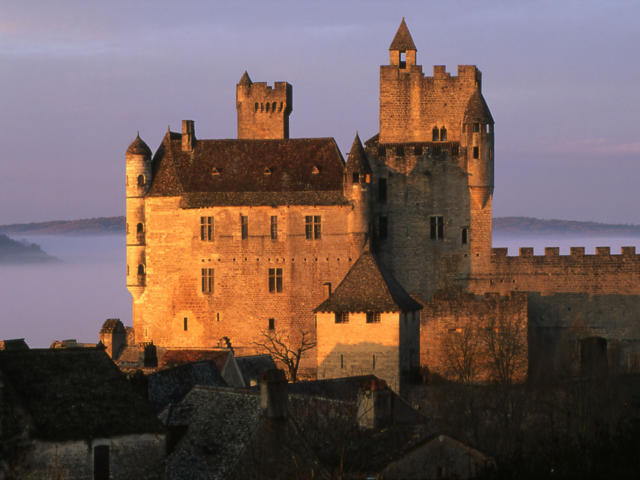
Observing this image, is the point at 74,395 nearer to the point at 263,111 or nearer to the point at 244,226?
the point at 244,226

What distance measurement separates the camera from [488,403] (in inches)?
1874

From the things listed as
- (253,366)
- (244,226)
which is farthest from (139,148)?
(253,366)

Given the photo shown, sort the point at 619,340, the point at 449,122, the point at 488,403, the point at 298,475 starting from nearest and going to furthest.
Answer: the point at 298,475 → the point at 488,403 → the point at 619,340 → the point at 449,122

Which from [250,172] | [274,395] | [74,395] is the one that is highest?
[250,172]

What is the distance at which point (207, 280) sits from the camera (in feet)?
207

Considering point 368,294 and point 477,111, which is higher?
point 477,111

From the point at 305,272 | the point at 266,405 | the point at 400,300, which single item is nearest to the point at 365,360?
the point at 400,300

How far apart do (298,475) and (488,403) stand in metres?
15.9

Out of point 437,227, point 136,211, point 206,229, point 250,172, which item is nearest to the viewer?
point 437,227

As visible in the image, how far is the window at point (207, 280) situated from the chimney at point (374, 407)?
26186 millimetres

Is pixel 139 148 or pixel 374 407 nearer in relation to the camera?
pixel 374 407

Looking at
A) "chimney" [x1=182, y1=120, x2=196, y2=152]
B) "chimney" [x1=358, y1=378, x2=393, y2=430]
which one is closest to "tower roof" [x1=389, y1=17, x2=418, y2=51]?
"chimney" [x1=182, y1=120, x2=196, y2=152]

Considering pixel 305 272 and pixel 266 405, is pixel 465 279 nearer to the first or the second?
pixel 305 272

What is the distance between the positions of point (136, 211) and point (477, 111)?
53.1ft
